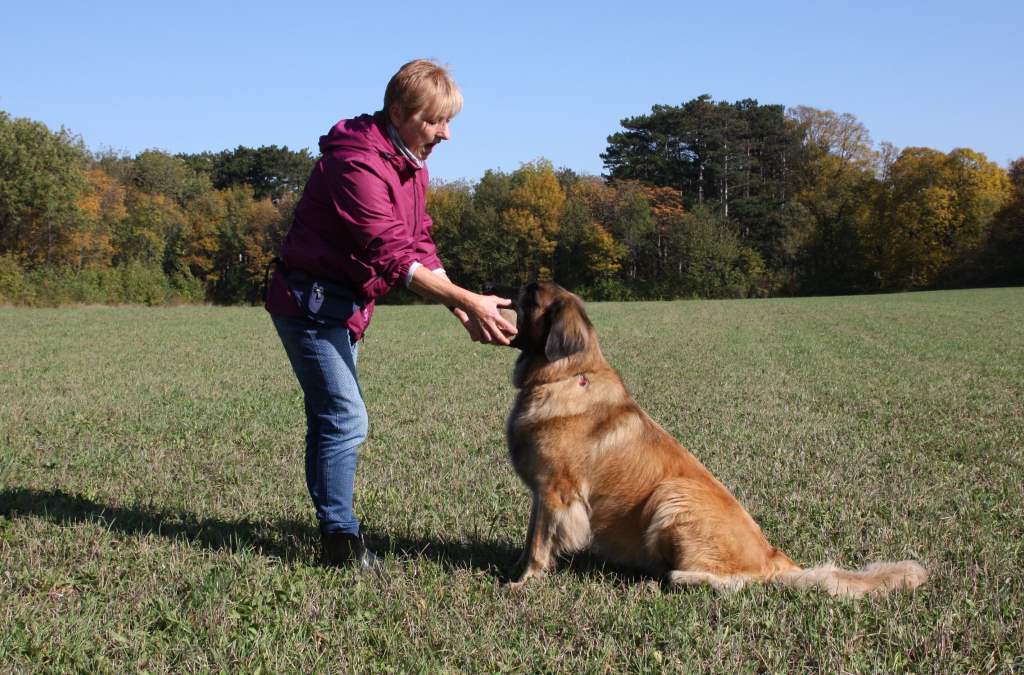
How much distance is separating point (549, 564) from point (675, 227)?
66774mm

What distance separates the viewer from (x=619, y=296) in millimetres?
65688

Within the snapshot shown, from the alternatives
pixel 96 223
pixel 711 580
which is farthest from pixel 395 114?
pixel 96 223

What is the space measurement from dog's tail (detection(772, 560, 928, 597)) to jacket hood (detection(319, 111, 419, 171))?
2873 mm

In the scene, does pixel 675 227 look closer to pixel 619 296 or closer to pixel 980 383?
pixel 619 296

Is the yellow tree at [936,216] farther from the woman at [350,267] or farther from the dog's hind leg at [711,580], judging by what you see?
the woman at [350,267]

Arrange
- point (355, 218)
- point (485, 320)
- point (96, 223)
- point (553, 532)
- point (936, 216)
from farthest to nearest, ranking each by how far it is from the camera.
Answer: point (936, 216) < point (96, 223) < point (553, 532) < point (485, 320) < point (355, 218)

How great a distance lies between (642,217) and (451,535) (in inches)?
2627

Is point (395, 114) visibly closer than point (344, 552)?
Yes

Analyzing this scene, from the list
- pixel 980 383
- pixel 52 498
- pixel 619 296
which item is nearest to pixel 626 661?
pixel 52 498

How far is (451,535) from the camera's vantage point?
489cm

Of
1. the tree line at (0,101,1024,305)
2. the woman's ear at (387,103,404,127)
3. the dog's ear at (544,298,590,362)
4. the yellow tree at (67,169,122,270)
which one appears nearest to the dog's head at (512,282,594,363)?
the dog's ear at (544,298,590,362)

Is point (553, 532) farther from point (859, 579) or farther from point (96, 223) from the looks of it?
point (96, 223)

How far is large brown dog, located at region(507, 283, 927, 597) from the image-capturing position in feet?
12.6

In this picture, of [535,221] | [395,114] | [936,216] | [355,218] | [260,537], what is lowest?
[260,537]
